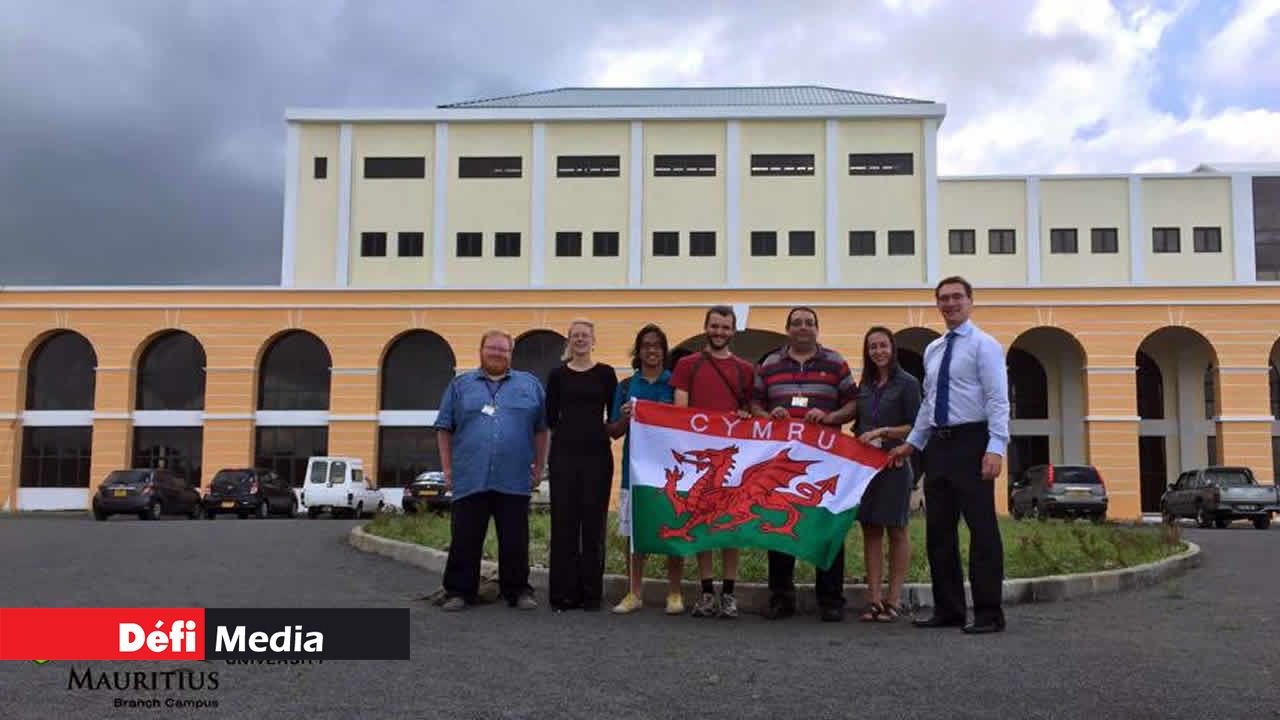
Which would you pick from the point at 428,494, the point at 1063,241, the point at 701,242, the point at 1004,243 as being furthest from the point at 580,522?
the point at 1063,241

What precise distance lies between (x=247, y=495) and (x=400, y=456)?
610 cm

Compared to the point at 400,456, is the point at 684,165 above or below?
above

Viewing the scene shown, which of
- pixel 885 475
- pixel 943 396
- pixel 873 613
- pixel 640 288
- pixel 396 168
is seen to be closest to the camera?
pixel 943 396

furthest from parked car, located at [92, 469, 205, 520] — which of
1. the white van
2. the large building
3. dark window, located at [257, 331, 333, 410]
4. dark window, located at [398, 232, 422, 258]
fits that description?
A: dark window, located at [398, 232, 422, 258]

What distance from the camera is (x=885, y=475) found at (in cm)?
720

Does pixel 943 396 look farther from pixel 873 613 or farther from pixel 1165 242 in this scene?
pixel 1165 242

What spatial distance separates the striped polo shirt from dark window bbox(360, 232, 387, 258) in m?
32.6

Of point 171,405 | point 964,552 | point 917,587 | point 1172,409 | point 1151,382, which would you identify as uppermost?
point 1151,382

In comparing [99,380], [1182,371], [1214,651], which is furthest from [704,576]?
[1182,371]

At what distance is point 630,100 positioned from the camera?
4462cm

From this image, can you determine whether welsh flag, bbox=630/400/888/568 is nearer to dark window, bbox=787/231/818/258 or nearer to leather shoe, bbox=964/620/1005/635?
leather shoe, bbox=964/620/1005/635

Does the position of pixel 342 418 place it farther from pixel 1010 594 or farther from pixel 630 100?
pixel 1010 594

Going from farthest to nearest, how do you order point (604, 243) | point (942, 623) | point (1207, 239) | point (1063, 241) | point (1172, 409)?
point (604, 243), point (1063, 241), point (1207, 239), point (1172, 409), point (942, 623)

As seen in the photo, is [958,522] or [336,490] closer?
[958,522]
